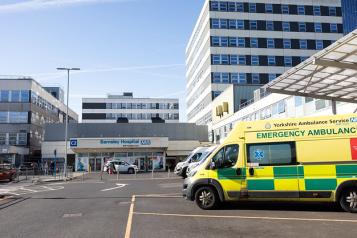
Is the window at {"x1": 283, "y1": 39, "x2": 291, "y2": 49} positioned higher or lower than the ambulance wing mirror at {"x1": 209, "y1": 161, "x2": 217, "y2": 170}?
higher

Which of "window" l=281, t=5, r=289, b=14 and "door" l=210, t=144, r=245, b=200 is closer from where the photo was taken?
"door" l=210, t=144, r=245, b=200

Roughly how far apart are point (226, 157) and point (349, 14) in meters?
87.0

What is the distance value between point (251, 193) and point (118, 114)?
84487 mm

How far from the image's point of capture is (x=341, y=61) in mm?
13070

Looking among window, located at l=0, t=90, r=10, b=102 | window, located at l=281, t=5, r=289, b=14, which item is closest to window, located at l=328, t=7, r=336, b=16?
window, located at l=281, t=5, r=289, b=14

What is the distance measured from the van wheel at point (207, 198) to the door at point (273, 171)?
1057 mm

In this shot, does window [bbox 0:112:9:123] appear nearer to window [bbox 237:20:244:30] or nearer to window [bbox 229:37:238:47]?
window [bbox 229:37:238:47]

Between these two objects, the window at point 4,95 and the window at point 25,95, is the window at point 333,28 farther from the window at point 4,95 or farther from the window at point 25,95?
the window at point 4,95

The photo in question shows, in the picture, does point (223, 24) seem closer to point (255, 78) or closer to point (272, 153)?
point (255, 78)

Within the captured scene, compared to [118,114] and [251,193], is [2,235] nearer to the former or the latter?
[251,193]

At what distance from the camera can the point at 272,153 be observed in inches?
454

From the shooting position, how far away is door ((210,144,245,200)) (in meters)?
11.6

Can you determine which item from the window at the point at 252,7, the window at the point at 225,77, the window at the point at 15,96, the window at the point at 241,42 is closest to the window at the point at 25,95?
the window at the point at 15,96

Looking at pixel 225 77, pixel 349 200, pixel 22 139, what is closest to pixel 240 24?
pixel 225 77
